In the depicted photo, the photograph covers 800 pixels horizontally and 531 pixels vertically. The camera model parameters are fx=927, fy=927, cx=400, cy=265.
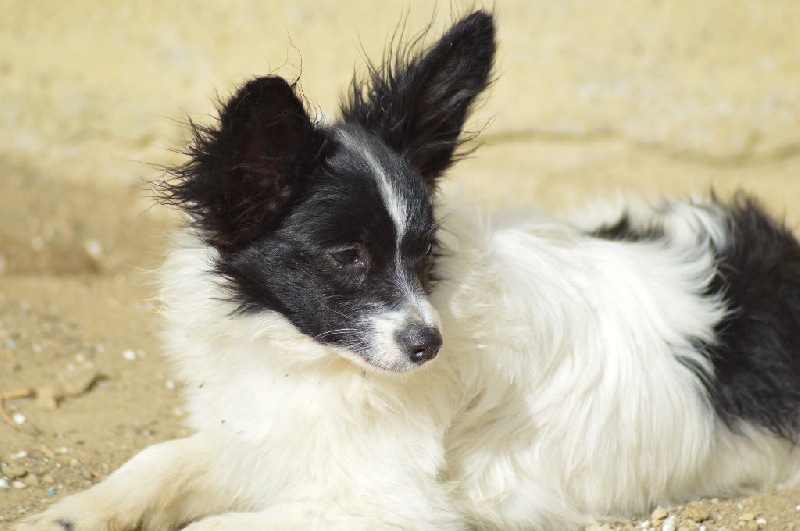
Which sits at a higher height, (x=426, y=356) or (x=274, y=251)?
(x=274, y=251)

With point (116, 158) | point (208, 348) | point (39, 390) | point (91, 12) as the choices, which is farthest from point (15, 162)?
point (208, 348)

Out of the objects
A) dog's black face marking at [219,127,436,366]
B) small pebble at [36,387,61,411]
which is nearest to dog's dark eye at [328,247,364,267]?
dog's black face marking at [219,127,436,366]

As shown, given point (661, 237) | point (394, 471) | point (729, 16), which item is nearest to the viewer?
point (394, 471)

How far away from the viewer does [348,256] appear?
11.9ft

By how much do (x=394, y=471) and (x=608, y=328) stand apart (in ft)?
4.04

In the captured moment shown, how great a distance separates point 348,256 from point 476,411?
3.34ft

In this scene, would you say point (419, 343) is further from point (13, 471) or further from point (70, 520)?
point (13, 471)

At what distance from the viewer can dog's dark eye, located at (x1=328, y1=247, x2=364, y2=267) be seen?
3627 mm

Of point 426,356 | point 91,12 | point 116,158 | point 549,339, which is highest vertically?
point 91,12

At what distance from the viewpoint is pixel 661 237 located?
16.0ft

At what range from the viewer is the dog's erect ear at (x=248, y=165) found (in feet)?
11.2

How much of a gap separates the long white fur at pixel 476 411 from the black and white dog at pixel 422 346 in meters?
0.01

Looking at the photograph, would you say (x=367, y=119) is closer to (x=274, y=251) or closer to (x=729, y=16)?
(x=274, y=251)

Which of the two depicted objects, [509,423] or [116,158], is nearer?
[509,423]
